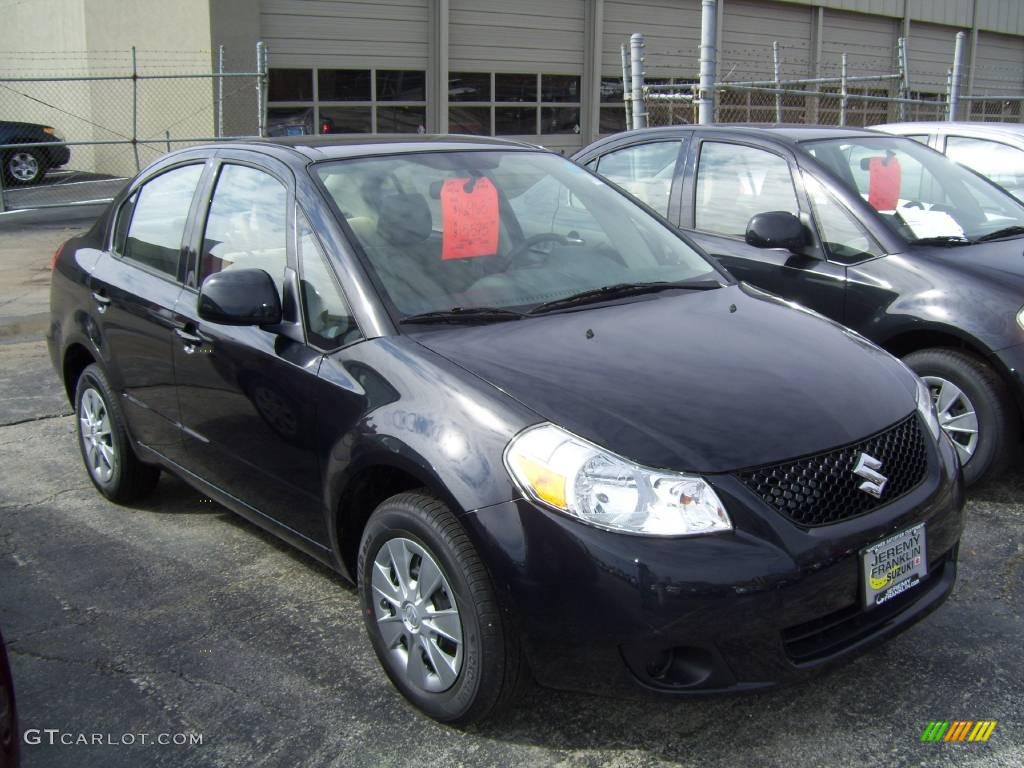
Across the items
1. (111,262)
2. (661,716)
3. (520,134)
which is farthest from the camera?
(520,134)

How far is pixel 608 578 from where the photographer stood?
265 cm

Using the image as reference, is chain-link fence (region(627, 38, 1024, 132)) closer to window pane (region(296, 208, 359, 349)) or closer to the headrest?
the headrest

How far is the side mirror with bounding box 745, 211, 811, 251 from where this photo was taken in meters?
5.07

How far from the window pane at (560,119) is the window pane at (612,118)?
0.55m

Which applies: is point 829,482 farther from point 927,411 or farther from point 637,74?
point 637,74

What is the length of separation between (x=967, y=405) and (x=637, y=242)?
181 centimetres

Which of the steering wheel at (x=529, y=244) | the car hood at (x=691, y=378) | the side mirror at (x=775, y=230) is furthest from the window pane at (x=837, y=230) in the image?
the steering wheel at (x=529, y=244)

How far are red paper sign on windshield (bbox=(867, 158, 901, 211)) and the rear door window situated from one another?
3.21m

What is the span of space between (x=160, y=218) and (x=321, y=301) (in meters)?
1.40

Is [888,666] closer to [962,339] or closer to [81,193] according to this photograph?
[962,339]

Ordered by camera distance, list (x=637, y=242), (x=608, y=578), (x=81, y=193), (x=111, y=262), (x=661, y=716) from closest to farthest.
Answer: (x=608, y=578)
(x=661, y=716)
(x=637, y=242)
(x=111, y=262)
(x=81, y=193)

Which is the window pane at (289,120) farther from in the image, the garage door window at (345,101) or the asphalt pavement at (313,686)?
the asphalt pavement at (313,686)

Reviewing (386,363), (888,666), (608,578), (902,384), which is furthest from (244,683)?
(902,384)

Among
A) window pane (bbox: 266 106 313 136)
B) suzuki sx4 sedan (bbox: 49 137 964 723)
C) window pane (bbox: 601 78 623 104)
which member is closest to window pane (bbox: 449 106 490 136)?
window pane (bbox: 266 106 313 136)
